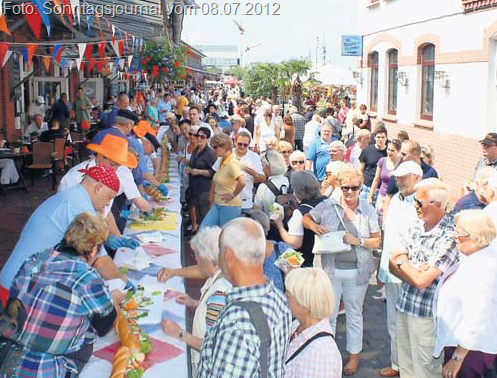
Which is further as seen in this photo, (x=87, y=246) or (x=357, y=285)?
(x=357, y=285)

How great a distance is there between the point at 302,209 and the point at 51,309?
2607 mm

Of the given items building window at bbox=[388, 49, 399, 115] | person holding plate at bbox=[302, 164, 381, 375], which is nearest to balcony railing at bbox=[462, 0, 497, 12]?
building window at bbox=[388, 49, 399, 115]

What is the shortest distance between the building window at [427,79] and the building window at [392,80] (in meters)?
2.03

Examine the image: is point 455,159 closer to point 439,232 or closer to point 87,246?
point 439,232

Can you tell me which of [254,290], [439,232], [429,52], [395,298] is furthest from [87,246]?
[429,52]

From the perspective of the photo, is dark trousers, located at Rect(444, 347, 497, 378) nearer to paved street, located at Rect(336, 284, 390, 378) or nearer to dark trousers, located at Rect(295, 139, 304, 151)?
paved street, located at Rect(336, 284, 390, 378)

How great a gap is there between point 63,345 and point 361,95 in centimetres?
1760

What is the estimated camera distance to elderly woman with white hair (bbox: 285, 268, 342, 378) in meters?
2.97

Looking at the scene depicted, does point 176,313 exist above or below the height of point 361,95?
below

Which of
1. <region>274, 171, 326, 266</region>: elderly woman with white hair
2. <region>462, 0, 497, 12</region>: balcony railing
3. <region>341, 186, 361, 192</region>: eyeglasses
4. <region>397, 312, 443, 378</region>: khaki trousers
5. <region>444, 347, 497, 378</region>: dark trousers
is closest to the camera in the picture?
<region>444, 347, 497, 378</region>: dark trousers

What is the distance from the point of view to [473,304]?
148 inches

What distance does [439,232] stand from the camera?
13.8 ft

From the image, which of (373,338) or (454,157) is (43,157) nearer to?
(454,157)

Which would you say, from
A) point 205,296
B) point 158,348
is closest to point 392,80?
point 205,296
